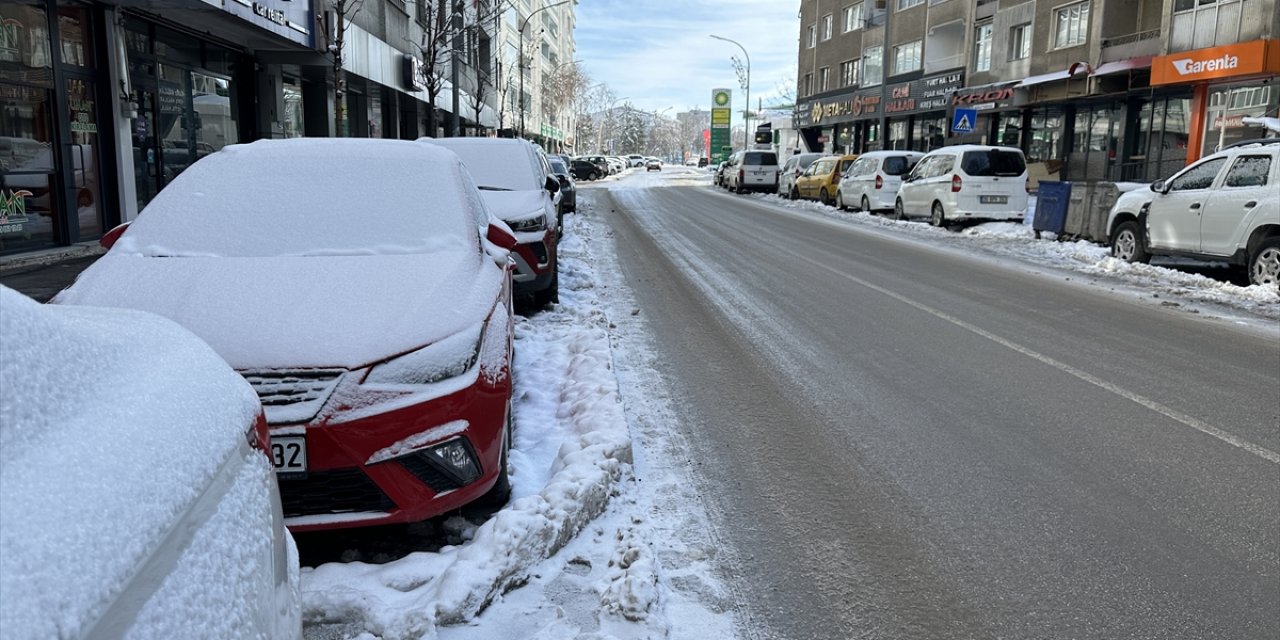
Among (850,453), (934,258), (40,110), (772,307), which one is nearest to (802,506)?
(850,453)

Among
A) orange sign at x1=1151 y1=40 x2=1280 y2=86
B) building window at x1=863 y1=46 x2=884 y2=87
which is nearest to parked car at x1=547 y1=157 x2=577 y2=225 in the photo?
orange sign at x1=1151 y1=40 x2=1280 y2=86

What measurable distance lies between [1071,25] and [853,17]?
21522 mm

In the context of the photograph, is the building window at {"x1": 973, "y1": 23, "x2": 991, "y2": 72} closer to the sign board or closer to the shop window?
the shop window

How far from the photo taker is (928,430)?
5414mm

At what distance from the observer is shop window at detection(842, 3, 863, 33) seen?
49.5 meters

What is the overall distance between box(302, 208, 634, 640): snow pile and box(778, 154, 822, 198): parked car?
28018 mm

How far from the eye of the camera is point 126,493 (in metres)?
1.30

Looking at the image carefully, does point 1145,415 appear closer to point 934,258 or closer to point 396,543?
point 396,543

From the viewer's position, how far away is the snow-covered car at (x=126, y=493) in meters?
1.13

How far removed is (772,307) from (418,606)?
6.94 metres

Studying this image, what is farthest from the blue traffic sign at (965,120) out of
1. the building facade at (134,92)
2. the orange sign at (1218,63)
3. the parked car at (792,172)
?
the building facade at (134,92)

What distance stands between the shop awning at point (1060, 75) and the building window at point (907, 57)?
11275 millimetres

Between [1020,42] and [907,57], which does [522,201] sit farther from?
[907,57]

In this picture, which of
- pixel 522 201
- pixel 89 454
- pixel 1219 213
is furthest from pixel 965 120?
pixel 89 454
